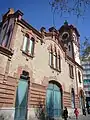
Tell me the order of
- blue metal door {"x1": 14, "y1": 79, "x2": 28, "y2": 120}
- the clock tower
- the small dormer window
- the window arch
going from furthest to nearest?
1. the clock tower
2. the window arch
3. the small dormer window
4. blue metal door {"x1": 14, "y1": 79, "x2": 28, "y2": 120}

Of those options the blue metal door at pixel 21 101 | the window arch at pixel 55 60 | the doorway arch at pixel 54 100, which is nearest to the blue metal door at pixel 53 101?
the doorway arch at pixel 54 100

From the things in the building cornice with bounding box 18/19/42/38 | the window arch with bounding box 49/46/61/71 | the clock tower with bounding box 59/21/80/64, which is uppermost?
the clock tower with bounding box 59/21/80/64

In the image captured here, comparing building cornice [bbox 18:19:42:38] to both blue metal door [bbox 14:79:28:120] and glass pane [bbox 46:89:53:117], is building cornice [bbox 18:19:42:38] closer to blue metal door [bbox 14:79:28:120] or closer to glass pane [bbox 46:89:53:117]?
blue metal door [bbox 14:79:28:120]

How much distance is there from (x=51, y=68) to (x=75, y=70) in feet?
25.0

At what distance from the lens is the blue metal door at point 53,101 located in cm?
1448

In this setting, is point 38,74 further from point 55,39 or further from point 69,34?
point 69,34

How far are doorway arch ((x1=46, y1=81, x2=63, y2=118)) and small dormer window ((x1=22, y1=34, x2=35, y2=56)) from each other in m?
4.62

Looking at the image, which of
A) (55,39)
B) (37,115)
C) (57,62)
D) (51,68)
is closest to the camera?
(37,115)

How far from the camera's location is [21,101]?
1162 centimetres

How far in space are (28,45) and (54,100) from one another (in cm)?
700

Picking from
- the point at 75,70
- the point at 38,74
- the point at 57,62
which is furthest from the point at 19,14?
the point at 75,70

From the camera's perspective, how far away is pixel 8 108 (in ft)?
32.9

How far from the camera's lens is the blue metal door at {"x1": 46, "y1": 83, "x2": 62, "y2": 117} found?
1448 centimetres

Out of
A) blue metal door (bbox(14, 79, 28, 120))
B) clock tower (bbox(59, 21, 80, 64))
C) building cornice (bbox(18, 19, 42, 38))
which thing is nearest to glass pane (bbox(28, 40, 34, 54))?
building cornice (bbox(18, 19, 42, 38))
